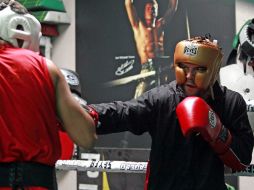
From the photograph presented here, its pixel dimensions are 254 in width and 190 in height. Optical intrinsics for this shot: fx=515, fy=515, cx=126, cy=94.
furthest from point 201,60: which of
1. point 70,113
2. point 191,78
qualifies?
point 70,113

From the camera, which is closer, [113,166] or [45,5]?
[113,166]

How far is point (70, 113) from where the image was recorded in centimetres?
167

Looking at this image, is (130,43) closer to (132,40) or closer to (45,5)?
(132,40)

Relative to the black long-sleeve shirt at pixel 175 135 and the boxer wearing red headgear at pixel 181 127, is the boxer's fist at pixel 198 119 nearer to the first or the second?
the boxer wearing red headgear at pixel 181 127

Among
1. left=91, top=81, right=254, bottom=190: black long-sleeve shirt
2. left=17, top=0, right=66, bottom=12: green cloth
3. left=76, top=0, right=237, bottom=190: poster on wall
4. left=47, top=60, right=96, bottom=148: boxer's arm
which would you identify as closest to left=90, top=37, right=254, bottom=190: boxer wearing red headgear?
left=91, top=81, right=254, bottom=190: black long-sleeve shirt

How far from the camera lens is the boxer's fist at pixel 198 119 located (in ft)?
6.10

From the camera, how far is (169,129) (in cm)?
204

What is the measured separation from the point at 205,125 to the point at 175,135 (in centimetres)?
20

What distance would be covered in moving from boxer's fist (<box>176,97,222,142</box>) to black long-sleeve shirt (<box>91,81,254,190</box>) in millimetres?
116

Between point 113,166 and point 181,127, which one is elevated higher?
point 181,127

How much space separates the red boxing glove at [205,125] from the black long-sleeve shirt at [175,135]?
0.05 m

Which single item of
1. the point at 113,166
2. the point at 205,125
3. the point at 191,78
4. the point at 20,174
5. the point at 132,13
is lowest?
the point at 113,166

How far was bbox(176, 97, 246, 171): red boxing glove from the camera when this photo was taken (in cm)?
186

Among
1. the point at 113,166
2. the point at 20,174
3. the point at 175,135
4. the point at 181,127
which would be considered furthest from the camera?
the point at 113,166
